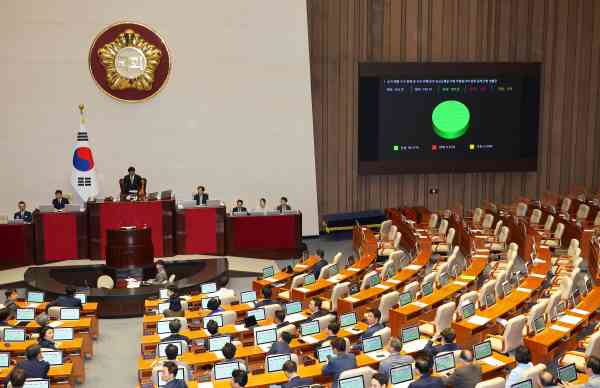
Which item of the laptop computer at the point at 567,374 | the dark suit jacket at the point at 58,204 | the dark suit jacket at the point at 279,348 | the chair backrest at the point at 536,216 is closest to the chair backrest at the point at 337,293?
the dark suit jacket at the point at 279,348

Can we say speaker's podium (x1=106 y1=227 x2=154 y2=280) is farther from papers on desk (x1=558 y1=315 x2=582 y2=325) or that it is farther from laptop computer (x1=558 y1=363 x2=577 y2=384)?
laptop computer (x1=558 y1=363 x2=577 y2=384)

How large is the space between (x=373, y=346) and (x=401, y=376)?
1.06 m

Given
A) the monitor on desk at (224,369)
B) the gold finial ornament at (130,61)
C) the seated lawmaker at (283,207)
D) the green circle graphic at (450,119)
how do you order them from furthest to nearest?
the green circle graphic at (450,119)
the seated lawmaker at (283,207)
the gold finial ornament at (130,61)
the monitor on desk at (224,369)

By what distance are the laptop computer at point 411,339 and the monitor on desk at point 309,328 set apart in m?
1.20

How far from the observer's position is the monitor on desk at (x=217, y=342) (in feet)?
30.4

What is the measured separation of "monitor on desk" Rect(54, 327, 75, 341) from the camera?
32.6 feet

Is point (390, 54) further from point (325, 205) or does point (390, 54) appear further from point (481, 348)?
point (481, 348)

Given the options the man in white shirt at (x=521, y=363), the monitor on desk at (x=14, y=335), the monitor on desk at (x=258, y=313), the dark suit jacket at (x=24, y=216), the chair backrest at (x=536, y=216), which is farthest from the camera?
the chair backrest at (x=536, y=216)

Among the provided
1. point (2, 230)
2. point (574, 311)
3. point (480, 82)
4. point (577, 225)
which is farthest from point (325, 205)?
point (574, 311)

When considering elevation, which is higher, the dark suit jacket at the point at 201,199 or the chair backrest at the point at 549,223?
the dark suit jacket at the point at 201,199

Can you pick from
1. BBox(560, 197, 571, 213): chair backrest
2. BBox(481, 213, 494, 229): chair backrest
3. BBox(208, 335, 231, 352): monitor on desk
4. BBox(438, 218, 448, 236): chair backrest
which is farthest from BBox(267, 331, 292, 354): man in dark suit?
BBox(560, 197, 571, 213): chair backrest

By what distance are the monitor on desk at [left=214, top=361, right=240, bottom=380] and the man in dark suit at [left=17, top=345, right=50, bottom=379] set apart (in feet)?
6.47

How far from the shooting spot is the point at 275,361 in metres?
8.55

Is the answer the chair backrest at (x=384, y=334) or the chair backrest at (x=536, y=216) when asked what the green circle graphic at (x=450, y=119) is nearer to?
the chair backrest at (x=536, y=216)
